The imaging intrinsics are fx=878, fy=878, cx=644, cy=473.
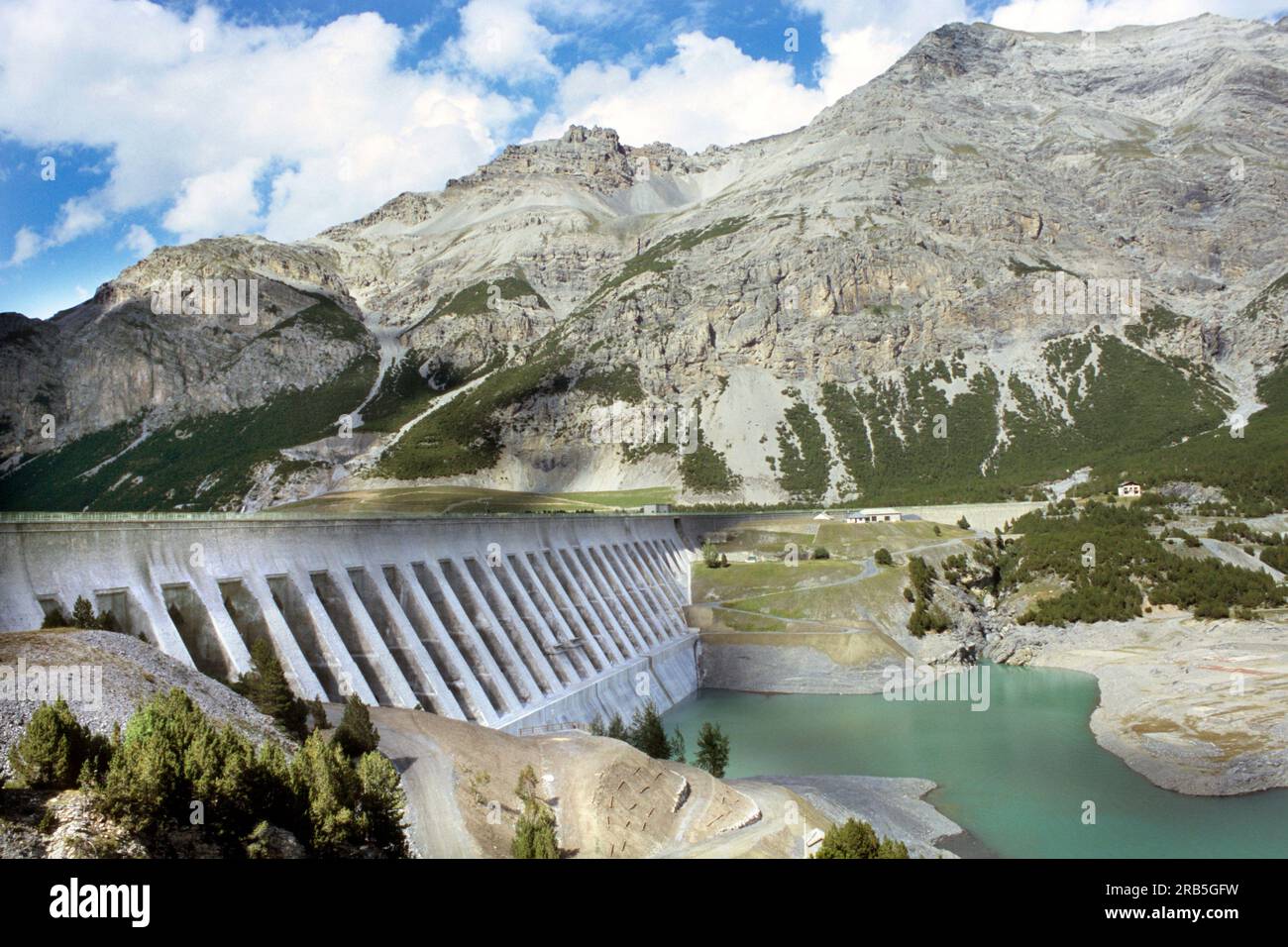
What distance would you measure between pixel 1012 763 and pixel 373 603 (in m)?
30.0

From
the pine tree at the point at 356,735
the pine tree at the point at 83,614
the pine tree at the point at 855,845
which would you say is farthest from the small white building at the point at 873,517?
the pine tree at the point at 83,614

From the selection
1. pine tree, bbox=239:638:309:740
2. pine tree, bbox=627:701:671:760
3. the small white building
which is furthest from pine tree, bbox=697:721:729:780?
the small white building

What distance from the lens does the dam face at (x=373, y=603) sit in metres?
26.2

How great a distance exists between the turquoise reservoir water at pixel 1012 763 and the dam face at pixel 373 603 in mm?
7679

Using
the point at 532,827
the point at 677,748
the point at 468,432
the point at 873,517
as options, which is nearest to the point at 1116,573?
the point at 873,517

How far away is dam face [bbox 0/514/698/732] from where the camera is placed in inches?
1032

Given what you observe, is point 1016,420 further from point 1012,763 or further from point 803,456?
point 1012,763

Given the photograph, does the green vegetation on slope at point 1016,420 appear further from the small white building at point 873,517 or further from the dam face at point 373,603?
the dam face at point 373,603

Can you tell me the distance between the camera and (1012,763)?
135ft

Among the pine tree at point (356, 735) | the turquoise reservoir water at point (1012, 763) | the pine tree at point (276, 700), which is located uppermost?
the pine tree at point (276, 700)

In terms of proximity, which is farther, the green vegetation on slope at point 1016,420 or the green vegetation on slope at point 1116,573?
the green vegetation on slope at point 1016,420

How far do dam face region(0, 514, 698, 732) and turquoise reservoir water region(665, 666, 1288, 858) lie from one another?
25.2 ft

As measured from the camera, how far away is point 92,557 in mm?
26281
